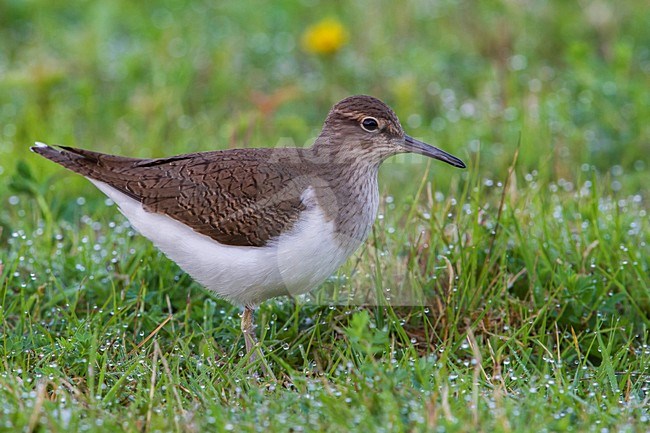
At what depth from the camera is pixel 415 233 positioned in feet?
19.9

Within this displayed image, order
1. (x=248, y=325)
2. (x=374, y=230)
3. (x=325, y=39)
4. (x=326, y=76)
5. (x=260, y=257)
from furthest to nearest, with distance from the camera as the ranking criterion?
(x=326, y=76) → (x=325, y=39) → (x=374, y=230) → (x=248, y=325) → (x=260, y=257)

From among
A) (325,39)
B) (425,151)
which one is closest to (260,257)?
(425,151)

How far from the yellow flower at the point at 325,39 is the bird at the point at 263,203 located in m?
3.56

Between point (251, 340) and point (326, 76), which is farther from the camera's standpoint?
point (326, 76)

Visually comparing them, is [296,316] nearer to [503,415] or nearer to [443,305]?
[443,305]

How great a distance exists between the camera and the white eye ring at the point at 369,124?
5574mm

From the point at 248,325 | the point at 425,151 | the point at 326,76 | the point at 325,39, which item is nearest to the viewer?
the point at 248,325

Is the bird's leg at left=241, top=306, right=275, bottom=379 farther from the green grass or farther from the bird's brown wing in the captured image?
the bird's brown wing

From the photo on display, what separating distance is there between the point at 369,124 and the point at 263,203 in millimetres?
794

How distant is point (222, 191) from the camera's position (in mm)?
5410

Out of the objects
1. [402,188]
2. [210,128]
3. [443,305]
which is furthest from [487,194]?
[210,128]

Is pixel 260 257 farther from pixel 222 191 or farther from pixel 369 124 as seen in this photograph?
pixel 369 124

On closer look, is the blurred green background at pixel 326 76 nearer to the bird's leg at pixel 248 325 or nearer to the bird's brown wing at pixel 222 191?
the bird's brown wing at pixel 222 191

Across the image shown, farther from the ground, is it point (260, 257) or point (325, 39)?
point (325, 39)
